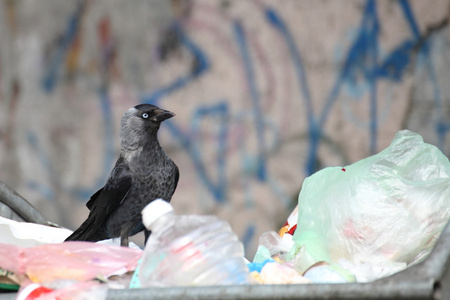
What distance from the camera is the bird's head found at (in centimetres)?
255

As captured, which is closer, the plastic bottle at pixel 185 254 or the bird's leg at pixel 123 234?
the plastic bottle at pixel 185 254

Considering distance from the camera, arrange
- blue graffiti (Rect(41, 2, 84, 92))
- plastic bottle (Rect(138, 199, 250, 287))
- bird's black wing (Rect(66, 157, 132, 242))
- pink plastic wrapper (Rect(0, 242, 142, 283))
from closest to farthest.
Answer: plastic bottle (Rect(138, 199, 250, 287))
pink plastic wrapper (Rect(0, 242, 142, 283))
bird's black wing (Rect(66, 157, 132, 242))
blue graffiti (Rect(41, 2, 84, 92))

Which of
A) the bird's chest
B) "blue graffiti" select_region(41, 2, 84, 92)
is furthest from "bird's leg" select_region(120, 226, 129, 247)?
"blue graffiti" select_region(41, 2, 84, 92)

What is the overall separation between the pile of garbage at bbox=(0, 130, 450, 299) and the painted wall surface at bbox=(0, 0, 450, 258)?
2.14m

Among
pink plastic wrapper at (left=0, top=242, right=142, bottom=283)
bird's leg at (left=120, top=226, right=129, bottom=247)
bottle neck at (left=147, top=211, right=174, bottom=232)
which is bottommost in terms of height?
bird's leg at (left=120, top=226, right=129, bottom=247)

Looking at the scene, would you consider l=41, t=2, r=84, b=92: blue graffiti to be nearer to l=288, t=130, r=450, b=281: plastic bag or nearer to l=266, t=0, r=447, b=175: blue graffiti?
l=266, t=0, r=447, b=175: blue graffiti

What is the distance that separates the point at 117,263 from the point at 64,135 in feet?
9.64

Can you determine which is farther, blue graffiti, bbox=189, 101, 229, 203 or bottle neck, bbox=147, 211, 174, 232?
blue graffiti, bbox=189, 101, 229, 203

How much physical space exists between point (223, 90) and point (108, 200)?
6.76ft

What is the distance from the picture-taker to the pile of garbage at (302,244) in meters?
1.66

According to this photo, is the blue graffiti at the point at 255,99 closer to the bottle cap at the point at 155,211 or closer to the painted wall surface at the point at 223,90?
the painted wall surface at the point at 223,90

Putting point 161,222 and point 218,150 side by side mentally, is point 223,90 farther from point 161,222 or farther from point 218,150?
point 161,222

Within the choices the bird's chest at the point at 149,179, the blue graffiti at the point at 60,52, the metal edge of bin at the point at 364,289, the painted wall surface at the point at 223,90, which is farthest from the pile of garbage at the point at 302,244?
the blue graffiti at the point at 60,52

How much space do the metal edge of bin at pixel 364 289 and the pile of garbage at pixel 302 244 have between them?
0.47ft
